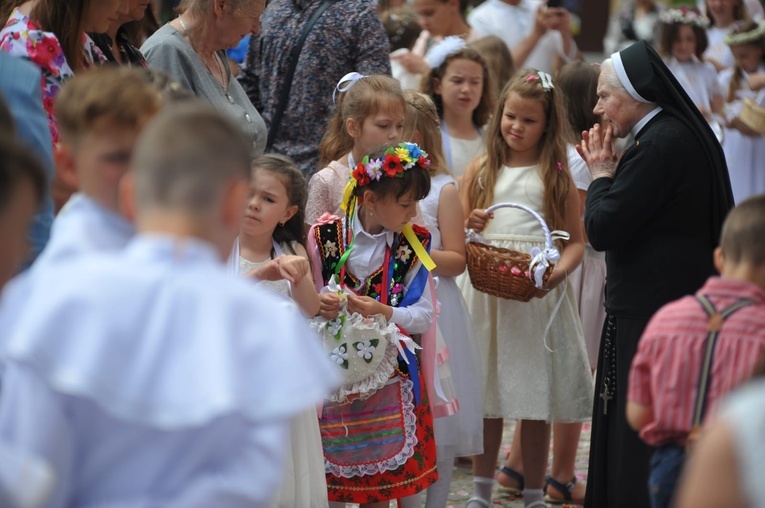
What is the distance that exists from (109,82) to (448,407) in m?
2.53

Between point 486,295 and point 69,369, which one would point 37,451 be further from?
point 486,295

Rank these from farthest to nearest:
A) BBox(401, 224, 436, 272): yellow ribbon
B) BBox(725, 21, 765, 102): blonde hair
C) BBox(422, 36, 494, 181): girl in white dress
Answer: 1. BBox(725, 21, 765, 102): blonde hair
2. BBox(422, 36, 494, 181): girl in white dress
3. BBox(401, 224, 436, 272): yellow ribbon

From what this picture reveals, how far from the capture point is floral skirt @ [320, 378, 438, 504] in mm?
4547

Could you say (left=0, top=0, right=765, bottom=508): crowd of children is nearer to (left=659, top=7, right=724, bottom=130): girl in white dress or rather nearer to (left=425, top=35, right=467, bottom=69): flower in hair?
(left=425, top=35, right=467, bottom=69): flower in hair

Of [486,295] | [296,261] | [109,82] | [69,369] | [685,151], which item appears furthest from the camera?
[486,295]

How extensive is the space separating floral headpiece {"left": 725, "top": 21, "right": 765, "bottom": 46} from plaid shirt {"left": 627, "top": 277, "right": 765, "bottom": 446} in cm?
751

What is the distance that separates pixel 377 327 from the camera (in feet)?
14.5

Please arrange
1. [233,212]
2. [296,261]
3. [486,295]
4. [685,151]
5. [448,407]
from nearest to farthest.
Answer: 1. [233,212]
2. [296,261]
3. [685,151]
4. [448,407]
5. [486,295]

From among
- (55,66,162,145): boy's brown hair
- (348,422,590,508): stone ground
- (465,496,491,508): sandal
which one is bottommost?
(348,422,590,508): stone ground

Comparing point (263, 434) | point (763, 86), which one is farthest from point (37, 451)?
point (763, 86)

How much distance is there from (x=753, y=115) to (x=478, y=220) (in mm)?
4547

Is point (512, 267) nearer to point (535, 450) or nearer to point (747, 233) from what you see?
point (535, 450)

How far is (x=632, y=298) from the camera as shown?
447cm

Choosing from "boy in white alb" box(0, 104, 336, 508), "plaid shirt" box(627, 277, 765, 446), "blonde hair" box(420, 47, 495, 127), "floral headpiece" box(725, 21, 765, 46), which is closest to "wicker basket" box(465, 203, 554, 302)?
"blonde hair" box(420, 47, 495, 127)
